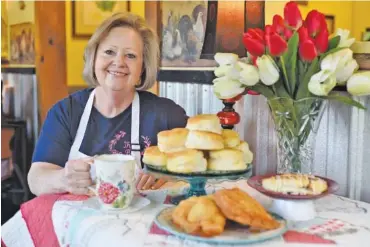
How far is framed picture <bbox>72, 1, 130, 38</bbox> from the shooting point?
3.86m

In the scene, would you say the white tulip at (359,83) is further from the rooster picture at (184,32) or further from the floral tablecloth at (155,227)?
the rooster picture at (184,32)

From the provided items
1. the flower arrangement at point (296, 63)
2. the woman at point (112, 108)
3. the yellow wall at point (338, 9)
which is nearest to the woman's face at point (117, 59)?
the woman at point (112, 108)

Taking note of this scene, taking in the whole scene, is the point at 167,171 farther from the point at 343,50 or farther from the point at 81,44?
the point at 81,44

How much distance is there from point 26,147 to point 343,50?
9.41 feet

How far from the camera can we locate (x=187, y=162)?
0.90 metres

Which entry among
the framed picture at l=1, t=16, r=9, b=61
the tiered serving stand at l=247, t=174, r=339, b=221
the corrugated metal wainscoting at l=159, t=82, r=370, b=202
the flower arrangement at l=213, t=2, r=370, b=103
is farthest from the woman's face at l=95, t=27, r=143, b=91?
the framed picture at l=1, t=16, r=9, b=61

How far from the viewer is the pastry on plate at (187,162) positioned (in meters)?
0.90

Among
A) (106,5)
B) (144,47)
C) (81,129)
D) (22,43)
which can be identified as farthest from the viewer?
(106,5)

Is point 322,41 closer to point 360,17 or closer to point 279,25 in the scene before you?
point 279,25

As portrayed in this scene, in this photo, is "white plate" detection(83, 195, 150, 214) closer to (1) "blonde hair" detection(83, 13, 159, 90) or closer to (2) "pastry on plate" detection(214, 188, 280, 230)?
(2) "pastry on plate" detection(214, 188, 280, 230)

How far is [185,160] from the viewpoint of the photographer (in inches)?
35.5

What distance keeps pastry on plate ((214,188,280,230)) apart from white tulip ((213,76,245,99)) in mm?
296

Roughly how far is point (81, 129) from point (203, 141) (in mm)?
606

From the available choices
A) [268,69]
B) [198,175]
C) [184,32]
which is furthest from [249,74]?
[184,32]
